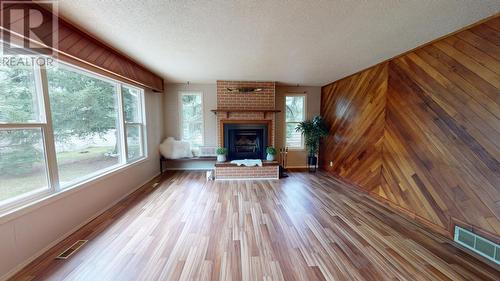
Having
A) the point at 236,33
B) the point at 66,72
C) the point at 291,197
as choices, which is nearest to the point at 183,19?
the point at 236,33

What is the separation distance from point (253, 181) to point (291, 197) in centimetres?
121

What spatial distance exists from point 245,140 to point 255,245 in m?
3.28

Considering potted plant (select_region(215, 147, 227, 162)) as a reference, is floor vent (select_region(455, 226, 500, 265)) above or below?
below

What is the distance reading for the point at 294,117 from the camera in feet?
17.8

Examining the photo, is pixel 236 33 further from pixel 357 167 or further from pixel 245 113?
pixel 357 167

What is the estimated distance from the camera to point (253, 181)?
4305 mm

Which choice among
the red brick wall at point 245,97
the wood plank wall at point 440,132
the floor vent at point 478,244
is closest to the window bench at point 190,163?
the red brick wall at point 245,97

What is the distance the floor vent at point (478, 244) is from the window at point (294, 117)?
366 cm

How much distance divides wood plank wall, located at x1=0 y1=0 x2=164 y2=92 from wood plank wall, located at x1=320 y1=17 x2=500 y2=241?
436cm

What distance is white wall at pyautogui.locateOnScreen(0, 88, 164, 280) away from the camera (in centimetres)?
157

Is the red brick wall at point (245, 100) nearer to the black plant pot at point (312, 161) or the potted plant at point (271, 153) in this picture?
the potted plant at point (271, 153)

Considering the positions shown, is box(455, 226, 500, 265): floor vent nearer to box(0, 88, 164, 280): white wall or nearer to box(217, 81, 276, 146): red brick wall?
box(217, 81, 276, 146): red brick wall

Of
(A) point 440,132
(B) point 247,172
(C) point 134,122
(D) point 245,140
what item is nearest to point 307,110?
(D) point 245,140

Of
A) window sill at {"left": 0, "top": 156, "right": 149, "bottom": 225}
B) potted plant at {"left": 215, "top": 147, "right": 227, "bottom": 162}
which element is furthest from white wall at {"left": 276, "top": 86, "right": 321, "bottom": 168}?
window sill at {"left": 0, "top": 156, "right": 149, "bottom": 225}
